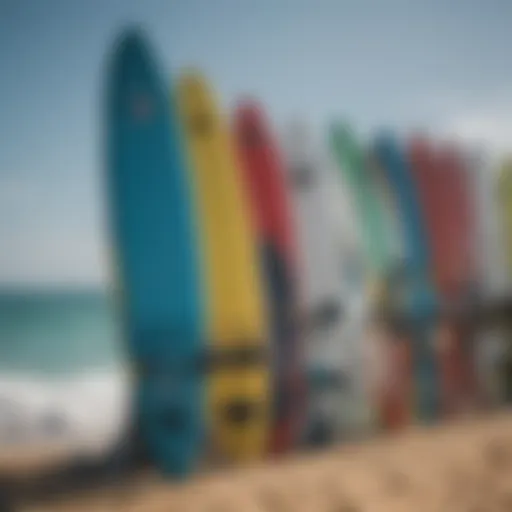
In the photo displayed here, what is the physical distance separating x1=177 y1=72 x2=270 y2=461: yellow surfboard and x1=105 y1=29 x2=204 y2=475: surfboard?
0.03 meters

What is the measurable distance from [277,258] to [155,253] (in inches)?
8.9

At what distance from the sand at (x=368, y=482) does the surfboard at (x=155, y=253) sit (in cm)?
6

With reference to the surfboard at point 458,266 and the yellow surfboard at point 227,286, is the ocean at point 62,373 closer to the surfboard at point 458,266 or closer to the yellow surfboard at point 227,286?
the yellow surfboard at point 227,286

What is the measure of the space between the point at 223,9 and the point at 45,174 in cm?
44

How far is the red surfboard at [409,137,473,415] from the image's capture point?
1798mm

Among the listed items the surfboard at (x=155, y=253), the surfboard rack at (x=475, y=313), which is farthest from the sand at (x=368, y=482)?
the surfboard rack at (x=475, y=313)

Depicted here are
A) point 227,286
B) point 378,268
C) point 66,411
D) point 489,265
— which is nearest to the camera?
point 66,411

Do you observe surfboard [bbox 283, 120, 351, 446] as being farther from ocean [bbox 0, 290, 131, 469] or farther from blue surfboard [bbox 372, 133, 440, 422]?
ocean [bbox 0, 290, 131, 469]

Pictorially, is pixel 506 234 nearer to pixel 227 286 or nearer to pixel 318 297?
pixel 318 297

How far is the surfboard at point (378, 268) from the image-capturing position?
5.66ft

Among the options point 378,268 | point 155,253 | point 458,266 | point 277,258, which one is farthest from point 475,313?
point 155,253

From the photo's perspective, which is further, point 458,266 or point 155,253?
point 458,266

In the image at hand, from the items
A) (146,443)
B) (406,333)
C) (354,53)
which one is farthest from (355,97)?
(146,443)

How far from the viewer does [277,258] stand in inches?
64.9
